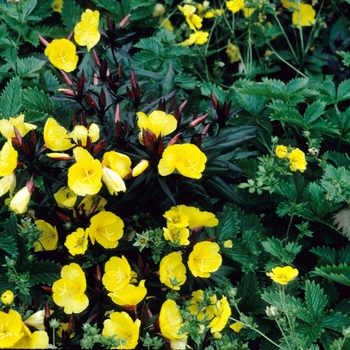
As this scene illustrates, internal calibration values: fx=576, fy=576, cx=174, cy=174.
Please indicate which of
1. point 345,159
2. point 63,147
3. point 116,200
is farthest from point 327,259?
point 63,147

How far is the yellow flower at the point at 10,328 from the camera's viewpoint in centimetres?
140

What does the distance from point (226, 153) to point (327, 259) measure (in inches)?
18.2

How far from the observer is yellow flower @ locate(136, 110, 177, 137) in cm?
156

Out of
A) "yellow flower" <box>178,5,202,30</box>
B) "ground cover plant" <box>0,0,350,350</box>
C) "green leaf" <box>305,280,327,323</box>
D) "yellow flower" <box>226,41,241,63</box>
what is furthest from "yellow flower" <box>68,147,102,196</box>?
"yellow flower" <box>226,41,241,63</box>

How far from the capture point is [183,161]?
153cm

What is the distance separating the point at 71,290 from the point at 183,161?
46 centimetres

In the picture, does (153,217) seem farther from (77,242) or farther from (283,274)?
(283,274)

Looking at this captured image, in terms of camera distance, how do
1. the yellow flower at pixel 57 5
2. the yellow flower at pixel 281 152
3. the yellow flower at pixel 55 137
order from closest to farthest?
1. the yellow flower at pixel 55 137
2. the yellow flower at pixel 281 152
3. the yellow flower at pixel 57 5

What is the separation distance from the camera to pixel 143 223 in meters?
1.74

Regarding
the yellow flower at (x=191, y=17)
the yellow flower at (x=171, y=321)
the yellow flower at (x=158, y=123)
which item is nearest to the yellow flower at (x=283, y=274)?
the yellow flower at (x=171, y=321)

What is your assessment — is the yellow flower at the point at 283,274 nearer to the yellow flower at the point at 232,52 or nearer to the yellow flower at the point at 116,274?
the yellow flower at the point at 116,274

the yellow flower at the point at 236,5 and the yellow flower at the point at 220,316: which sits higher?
the yellow flower at the point at 236,5

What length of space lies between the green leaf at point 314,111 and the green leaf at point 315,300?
2.15 ft

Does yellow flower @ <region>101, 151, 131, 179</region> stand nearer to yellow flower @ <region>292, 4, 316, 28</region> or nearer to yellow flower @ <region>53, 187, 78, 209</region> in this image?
yellow flower @ <region>53, 187, 78, 209</region>
